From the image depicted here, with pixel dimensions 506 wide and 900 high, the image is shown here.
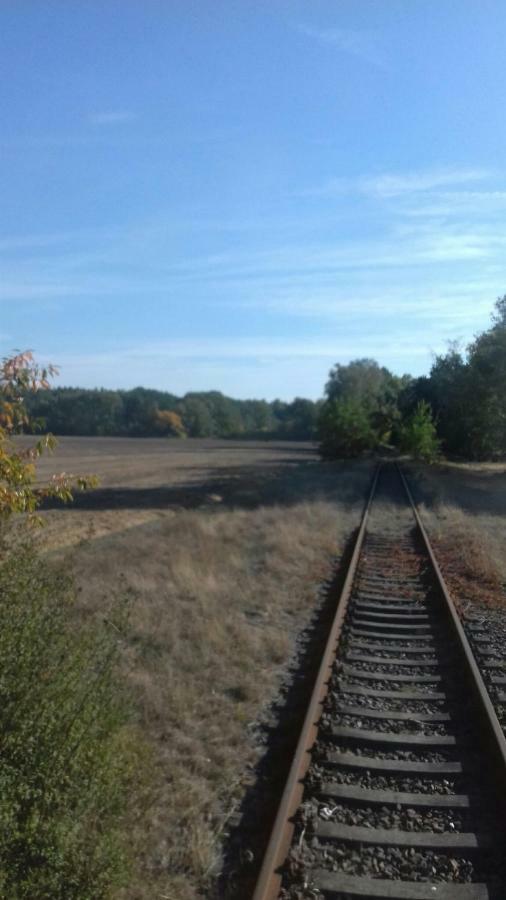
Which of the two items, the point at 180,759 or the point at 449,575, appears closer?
the point at 180,759

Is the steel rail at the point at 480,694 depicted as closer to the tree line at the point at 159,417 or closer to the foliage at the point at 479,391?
the foliage at the point at 479,391

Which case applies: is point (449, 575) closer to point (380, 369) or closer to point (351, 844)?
point (351, 844)

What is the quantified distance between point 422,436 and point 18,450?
46262 mm

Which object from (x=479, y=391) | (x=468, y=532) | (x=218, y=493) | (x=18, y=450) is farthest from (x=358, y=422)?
(x=18, y=450)

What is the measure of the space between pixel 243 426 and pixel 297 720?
16976 centimetres

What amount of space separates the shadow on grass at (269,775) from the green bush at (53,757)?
70 centimetres

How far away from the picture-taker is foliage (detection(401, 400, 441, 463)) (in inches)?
2044

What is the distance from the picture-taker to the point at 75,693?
239 inches

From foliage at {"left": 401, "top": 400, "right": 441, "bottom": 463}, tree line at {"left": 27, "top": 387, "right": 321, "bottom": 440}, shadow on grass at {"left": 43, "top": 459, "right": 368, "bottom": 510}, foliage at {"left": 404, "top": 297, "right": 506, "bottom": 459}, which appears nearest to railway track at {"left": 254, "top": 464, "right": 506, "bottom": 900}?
shadow on grass at {"left": 43, "top": 459, "right": 368, "bottom": 510}

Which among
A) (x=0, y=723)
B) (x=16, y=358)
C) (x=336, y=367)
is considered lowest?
(x=0, y=723)

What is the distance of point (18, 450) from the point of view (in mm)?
7016

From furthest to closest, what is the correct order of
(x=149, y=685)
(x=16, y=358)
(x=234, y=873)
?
1. (x=149, y=685)
2. (x=16, y=358)
3. (x=234, y=873)

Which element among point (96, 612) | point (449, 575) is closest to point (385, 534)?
point (449, 575)

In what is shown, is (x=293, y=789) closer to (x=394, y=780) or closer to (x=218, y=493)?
(x=394, y=780)
